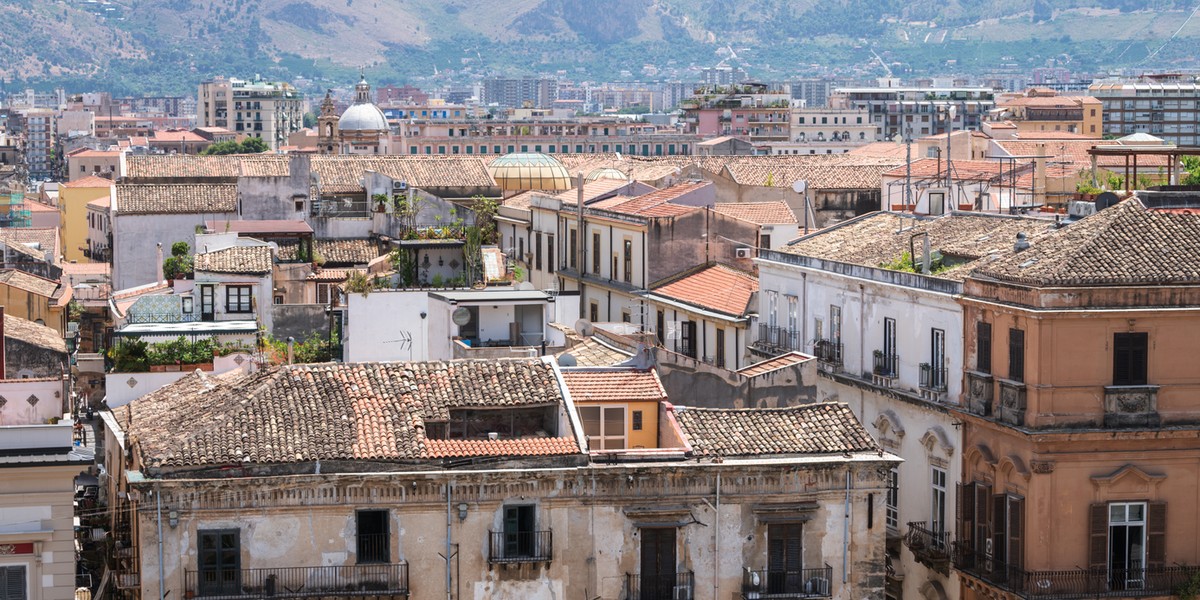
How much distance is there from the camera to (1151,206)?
37.4m

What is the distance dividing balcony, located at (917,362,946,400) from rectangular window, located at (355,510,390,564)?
12.5 meters

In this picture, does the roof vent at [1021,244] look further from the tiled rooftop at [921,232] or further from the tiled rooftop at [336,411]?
the tiled rooftop at [336,411]

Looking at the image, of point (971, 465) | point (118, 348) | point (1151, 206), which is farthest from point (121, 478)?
point (1151, 206)

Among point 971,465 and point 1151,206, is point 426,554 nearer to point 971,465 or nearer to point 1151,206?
point 971,465

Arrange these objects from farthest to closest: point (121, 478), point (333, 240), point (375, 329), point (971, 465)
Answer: point (333, 240), point (375, 329), point (971, 465), point (121, 478)

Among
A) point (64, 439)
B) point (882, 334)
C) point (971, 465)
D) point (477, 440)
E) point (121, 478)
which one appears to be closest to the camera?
point (64, 439)

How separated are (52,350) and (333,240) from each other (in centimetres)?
1571

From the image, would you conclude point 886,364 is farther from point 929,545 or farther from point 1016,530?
point 1016,530

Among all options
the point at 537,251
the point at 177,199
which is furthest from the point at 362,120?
the point at 537,251

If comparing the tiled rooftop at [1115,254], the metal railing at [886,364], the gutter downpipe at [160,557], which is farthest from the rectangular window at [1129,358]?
the gutter downpipe at [160,557]

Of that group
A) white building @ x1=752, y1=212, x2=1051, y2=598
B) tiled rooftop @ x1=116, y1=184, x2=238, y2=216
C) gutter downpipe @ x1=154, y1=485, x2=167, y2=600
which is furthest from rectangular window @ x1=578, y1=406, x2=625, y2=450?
tiled rooftop @ x1=116, y1=184, x2=238, y2=216

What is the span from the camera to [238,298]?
A: 144ft

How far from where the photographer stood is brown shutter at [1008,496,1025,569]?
3422 centimetres

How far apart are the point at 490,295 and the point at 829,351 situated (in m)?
6.89
